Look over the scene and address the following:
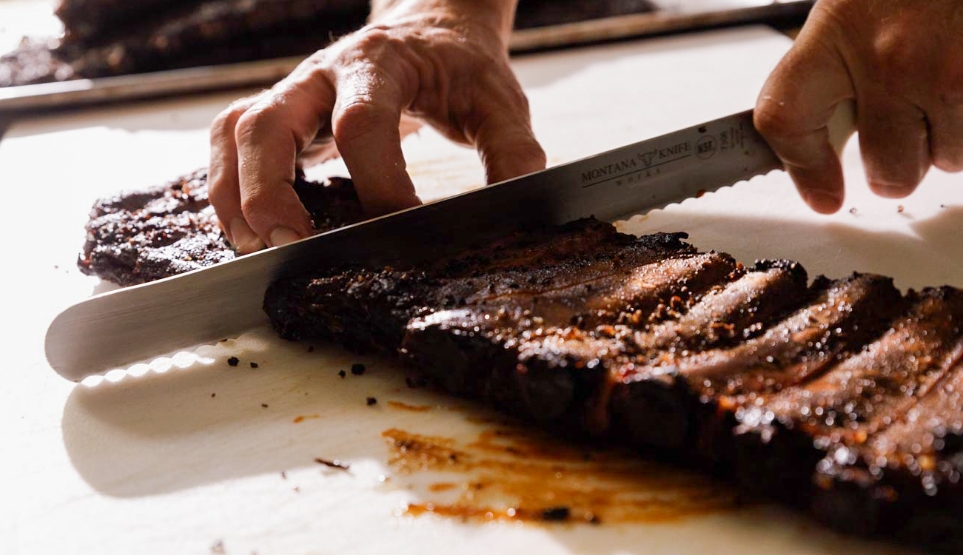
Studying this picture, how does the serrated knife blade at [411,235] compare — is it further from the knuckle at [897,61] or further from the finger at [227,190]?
the knuckle at [897,61]

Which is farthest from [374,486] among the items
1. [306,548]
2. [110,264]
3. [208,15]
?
[208,15]

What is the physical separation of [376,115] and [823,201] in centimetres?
184

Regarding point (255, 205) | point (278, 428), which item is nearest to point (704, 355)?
point (278, 428)

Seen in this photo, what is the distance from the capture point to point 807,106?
3.27 metres

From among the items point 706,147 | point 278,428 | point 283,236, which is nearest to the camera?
point 278,428

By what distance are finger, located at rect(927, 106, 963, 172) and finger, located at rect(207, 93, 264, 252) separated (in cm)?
258

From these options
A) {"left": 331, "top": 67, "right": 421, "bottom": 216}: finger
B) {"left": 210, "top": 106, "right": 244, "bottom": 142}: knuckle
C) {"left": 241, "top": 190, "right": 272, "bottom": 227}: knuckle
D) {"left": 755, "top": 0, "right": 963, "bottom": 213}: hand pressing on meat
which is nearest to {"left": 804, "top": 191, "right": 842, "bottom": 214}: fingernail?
{"left": 755, "top": 0, "right": 963, "bottom": 213}: hand pressing on meat

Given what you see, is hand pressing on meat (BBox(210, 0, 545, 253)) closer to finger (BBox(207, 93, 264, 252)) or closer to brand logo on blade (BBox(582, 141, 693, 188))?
finger (BBox(207, 93, 264, 252))

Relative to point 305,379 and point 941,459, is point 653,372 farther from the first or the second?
point 305,379

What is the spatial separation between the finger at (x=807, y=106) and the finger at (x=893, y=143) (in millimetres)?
114

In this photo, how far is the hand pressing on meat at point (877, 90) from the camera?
10.2ft

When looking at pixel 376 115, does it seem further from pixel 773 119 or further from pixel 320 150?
pixel 773 119

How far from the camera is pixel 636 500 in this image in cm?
233

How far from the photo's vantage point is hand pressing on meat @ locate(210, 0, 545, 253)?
3.18 m
